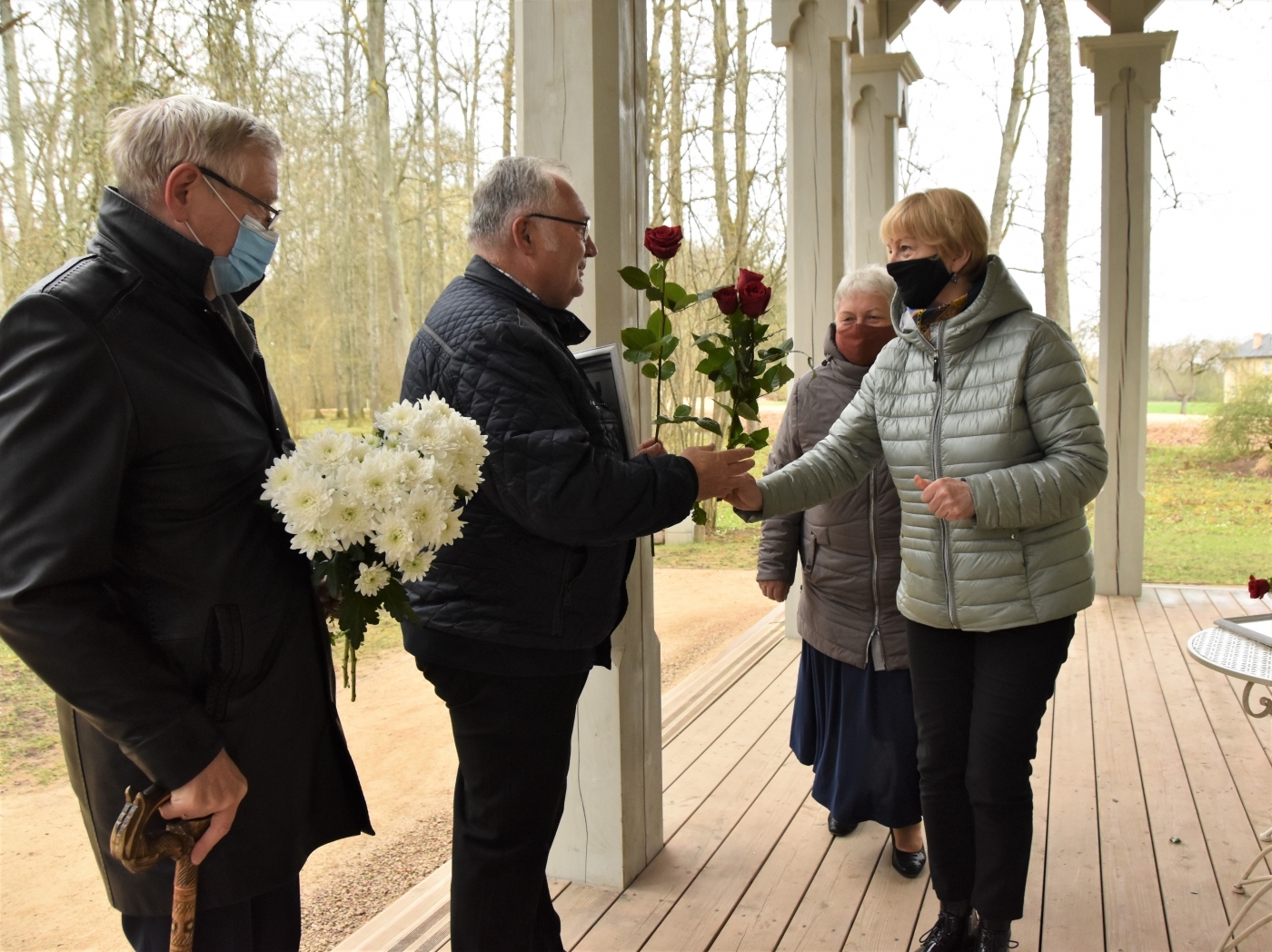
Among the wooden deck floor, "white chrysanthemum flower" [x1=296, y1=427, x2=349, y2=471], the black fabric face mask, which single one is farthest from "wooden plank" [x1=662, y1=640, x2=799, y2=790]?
"white chrysanthemum flower" [x1=296, y1=427, x2=349, y2=471]

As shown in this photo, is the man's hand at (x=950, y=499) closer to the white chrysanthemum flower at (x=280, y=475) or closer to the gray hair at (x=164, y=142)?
the white chrysanthemum flower at (x=280, y=475)

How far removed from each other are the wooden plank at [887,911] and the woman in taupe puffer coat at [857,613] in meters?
0.05

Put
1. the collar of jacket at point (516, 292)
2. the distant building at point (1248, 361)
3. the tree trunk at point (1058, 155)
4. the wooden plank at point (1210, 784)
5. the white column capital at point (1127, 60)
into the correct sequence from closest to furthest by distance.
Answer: the collar of jacket at point (516, 292) < the wooden plank at point (1210, 784) < the white column capital at point (1127, 60) < the distant building at point (1248, 361) < the tree trunk at point (1058, 155)

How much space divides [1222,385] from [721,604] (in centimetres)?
490

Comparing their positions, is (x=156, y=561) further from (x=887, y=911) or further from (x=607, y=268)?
(x=887, y=911)

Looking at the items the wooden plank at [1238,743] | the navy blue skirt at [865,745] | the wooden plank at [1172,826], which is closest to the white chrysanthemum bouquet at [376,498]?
the navy blue skirt at [865,745]

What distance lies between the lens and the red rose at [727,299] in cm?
204

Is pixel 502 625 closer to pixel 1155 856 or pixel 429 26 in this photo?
pixel 1155 856

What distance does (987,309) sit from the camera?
215 cm

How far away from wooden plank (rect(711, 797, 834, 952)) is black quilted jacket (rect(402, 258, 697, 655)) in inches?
40.7

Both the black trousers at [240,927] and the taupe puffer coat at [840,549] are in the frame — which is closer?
the black trousers at [240,927]

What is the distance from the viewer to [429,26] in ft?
23.1

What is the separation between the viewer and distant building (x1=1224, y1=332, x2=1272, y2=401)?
8.71 m

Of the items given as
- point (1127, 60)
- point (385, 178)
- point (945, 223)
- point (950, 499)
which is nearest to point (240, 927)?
point (950, 499)
